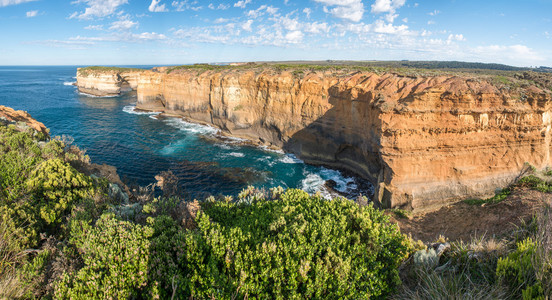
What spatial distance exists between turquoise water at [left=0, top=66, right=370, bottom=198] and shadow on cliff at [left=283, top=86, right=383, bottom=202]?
131 cm

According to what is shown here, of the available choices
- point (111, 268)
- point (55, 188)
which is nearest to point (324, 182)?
point (55, 188)

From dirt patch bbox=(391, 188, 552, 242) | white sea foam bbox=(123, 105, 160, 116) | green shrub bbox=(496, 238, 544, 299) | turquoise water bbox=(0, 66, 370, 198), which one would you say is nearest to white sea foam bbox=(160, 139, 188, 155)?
turquoise water bbox=(0, 66, 370, 198)

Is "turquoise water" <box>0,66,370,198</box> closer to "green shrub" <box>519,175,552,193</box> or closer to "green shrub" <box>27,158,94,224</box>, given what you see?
"green shrub" <box>27,158,94,224</box>

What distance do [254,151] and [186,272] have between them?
2807 cm

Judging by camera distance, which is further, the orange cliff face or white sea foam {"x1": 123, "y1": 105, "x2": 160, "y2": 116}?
white sea foam {"x1": 123, "y1": 105, "x2": 160, "y2": 116}

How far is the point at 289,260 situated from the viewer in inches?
235

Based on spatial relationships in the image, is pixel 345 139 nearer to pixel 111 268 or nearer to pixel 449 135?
pixel 449 135

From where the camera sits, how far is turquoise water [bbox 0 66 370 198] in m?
26.0

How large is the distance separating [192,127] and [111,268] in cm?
3967

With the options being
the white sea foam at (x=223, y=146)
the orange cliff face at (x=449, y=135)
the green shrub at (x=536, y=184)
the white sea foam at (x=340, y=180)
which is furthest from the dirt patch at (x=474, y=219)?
the white sea foam at (x=223, y=146)

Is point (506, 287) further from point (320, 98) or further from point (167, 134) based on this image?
point (167, 134)

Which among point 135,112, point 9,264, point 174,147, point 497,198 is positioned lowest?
point 497,198

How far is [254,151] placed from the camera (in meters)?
34.1

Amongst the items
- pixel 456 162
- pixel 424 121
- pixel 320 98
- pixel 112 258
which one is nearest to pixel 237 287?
pixel 112 258
